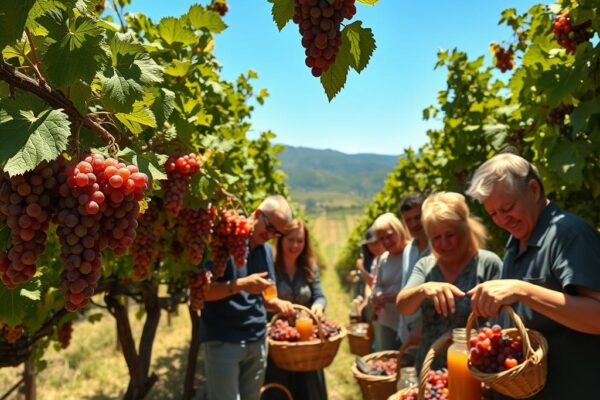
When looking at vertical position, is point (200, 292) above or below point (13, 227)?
below

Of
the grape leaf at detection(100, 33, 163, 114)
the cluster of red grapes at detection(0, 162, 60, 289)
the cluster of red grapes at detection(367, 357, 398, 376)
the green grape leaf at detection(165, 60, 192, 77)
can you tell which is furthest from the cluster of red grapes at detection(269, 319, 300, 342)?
the cluster of red grapes at detection(0, 162, 60, 289)

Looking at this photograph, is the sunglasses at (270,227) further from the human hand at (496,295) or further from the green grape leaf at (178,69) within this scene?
the human hand at (496,295)

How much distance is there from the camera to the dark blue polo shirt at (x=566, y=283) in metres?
1.92

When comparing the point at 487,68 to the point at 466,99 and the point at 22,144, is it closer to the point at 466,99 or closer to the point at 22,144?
the point at 466,99

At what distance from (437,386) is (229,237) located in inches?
57.6

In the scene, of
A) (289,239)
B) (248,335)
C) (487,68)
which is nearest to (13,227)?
(248,335)

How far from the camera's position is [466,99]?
550 centimetres

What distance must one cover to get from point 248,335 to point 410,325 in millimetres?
1420

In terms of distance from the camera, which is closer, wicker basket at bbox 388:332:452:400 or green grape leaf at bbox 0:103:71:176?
green grape leaf at bbox 0:103:71:176

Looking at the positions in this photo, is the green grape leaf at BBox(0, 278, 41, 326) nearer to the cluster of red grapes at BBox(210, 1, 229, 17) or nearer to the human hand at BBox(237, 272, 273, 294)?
the human hand at BBox(237, 272, 273, 294)

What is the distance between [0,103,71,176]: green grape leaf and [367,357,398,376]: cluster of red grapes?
328 cm

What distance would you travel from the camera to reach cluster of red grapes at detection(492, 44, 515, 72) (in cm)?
518

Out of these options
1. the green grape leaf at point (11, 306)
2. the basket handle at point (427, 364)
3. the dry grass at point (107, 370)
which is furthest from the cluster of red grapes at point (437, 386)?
the dry grass at point (107, 370)

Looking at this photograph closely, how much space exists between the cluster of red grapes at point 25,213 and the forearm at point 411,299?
2.15m
